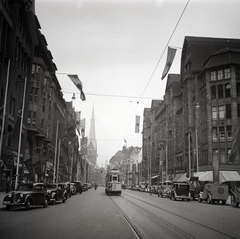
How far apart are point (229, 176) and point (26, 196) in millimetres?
37424

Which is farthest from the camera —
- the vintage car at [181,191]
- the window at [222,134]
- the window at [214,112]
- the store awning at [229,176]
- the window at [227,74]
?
the window at [214,112]

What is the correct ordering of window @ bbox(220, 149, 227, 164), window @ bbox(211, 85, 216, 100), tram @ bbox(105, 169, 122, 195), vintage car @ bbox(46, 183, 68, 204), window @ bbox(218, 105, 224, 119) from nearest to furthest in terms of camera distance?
vintage car @ bbox(46, 183, 68, 204) < tram @ bbox(105, 169, 122, 195) < window @ bbox(220, 149, 227, 164) < window @ bbox(218, 105, 224, 119) < window @ bbox(211, 85, 216, 100)

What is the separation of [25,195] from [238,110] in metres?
42.6

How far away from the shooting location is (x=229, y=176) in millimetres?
49250

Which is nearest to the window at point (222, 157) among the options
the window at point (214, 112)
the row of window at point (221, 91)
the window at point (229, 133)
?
the window at point (229, 133)

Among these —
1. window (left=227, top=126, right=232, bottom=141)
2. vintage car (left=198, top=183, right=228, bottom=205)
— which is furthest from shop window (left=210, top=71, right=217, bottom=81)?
vintage car (left=198, top=183, right=228, bottom=205)

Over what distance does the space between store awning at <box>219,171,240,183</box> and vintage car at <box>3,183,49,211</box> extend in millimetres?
33630

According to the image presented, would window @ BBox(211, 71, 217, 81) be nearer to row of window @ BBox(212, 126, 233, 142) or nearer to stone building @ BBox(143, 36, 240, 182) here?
stone building @ BBox(143, 36, 240, 182)

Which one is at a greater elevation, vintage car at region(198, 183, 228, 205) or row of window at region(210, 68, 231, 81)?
row of window at region(210, 68, 231, 81)

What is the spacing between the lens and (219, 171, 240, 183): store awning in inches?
1905

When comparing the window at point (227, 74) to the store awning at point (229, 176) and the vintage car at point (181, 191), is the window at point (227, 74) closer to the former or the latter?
the store awning at point (229, 176)

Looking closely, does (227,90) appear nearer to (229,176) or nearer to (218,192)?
(229,176)

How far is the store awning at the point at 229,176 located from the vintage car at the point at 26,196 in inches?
1324

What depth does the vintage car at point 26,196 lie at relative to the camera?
1859 cm
